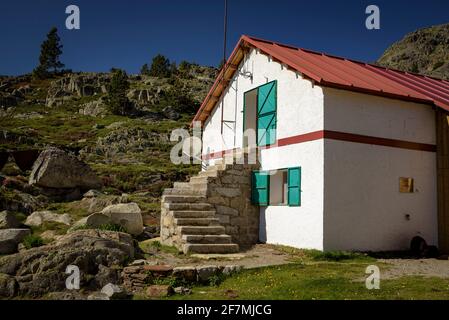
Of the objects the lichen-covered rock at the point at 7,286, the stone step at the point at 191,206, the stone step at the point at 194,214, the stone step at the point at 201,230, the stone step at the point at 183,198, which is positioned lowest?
the lichen-covered rock at the point at 7,286

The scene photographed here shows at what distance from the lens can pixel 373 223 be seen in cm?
1287

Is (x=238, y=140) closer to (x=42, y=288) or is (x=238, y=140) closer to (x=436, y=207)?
(x=436, y=207)

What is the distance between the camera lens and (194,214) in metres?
14.0

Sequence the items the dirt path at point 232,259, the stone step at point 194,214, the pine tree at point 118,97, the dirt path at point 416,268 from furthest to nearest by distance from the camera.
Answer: the pine tree at point 118,97
the stone step at point 194,214
the dirt path at point 232,259
the dirt path at point 416,268

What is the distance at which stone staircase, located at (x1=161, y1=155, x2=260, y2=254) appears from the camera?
12.8 metres

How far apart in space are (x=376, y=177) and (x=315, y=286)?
618cm

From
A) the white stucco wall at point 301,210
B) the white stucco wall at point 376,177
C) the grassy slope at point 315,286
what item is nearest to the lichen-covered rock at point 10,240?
the grassy slope at point 315,286

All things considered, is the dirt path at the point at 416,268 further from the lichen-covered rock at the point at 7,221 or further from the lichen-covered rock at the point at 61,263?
the lichen-covered rock at the point at 7,221

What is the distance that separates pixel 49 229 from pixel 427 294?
12245 mm

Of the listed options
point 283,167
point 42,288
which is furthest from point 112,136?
point 42,288

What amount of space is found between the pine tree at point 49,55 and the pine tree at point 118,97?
27.8m

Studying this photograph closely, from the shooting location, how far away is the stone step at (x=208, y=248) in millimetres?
12431

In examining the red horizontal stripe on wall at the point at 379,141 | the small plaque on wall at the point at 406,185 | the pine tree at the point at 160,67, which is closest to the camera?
the red horizontal stripe on wall at the point at 379,141

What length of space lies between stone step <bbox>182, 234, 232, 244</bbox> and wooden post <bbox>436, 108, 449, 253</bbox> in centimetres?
→ 684
